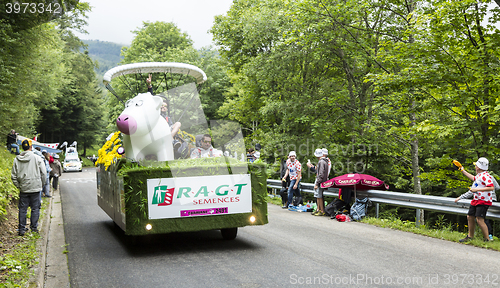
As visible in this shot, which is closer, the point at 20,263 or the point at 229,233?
the point at 20,263

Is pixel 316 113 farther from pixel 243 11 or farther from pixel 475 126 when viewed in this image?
pixel 243 11

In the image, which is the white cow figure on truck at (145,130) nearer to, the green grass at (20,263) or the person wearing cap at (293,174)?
the green grass at (20,263)

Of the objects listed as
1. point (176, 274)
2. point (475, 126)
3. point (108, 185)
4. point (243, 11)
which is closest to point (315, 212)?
point (475, 126)

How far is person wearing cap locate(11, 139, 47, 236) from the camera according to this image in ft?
28.0

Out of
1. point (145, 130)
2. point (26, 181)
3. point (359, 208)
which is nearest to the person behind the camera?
point (145, 130)

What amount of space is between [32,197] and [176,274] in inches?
188

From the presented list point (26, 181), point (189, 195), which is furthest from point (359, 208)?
point (26, 181)

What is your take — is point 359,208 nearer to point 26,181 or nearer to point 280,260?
point 280,260

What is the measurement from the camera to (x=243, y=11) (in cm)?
2756

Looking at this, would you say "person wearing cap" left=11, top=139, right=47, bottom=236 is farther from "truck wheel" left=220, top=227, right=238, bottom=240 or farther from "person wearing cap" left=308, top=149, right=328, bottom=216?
"person wearing cap" left=308, top=149, right=328, bottom=216

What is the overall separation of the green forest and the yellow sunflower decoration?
4.47 ft

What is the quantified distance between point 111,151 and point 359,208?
22.3 feet

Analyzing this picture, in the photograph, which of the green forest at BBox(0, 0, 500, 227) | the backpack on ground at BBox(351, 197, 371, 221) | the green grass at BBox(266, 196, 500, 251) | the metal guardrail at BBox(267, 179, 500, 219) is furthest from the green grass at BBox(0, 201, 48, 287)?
the metal guardrail at BBox(267, 179, 500, 219)

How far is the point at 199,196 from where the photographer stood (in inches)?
268
